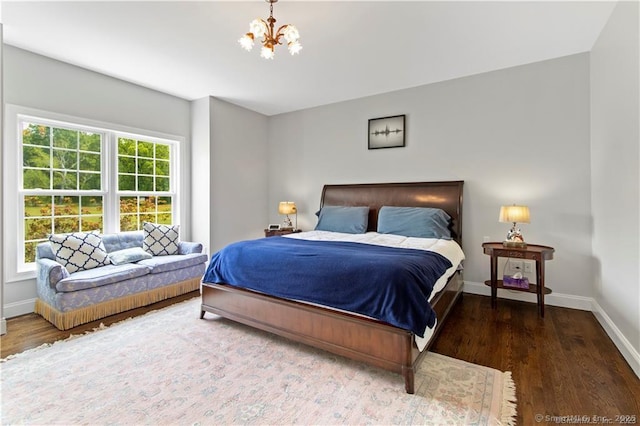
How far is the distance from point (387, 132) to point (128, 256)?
12.4 feet

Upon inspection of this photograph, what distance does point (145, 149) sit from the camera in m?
4.29

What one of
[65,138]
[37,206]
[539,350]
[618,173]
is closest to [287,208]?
[65,138]

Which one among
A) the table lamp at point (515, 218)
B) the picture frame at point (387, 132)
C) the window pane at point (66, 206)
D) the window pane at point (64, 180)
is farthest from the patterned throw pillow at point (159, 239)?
the table lamp at point (515, 218)

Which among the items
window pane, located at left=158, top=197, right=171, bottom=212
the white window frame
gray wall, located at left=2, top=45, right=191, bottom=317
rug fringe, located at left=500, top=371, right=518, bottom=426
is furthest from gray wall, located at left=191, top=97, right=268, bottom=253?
rug fringe, located at left=500, top=371, right=518, bottom=426

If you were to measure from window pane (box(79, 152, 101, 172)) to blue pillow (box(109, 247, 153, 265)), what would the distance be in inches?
43.4

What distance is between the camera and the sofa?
2.80 meters

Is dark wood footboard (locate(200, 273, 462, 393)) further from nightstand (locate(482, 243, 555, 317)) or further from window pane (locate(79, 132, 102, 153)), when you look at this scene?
window pane (locate(79, 132, 102, 153))

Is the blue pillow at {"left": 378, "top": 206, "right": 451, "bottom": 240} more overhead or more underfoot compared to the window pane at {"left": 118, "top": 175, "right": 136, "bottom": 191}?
more underfoot

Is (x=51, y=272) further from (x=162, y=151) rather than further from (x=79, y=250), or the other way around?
(x=162, y=151)

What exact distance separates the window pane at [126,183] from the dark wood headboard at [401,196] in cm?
275

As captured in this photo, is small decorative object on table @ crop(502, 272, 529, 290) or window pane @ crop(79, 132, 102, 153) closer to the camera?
small decorative object on table @ crop(502, 272, 529, 290)

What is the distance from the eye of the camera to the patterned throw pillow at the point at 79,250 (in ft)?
10.1

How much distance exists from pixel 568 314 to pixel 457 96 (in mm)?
2801

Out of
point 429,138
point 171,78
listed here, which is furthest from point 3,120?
point 429,138
